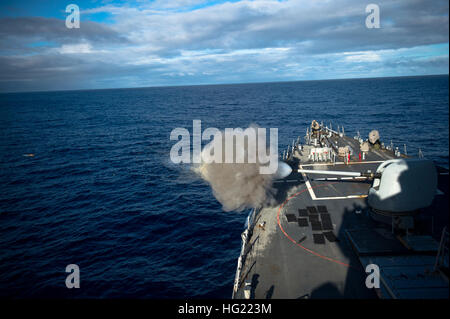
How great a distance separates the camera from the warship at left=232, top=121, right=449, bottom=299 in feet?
56.6

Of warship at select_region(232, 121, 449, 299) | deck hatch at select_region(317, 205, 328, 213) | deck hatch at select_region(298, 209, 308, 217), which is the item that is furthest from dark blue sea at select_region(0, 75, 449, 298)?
deck hatch at select_region(317, 205, 328, 213)

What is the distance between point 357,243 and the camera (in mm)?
21141

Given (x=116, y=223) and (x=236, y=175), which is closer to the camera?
(x=236, y=175)

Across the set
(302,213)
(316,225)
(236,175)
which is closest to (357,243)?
(316,225)

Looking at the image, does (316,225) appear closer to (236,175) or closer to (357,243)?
(357,243)

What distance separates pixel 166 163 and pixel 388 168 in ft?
157

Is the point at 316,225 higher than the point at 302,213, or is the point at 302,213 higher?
the point at 302,213

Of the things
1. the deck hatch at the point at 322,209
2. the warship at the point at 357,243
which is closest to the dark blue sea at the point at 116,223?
the warship at the point at 357,243

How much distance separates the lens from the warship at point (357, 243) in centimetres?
1727

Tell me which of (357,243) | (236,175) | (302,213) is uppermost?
(236,175)

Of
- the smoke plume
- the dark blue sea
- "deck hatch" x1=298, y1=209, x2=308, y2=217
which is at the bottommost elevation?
the dark blue sea

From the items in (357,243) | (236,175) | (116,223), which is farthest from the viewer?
(116,223)

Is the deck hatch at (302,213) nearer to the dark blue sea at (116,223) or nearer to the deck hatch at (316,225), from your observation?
the deck hatch at (316,225)

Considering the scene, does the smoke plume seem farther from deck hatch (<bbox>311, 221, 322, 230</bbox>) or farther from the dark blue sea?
the dark blue sea
